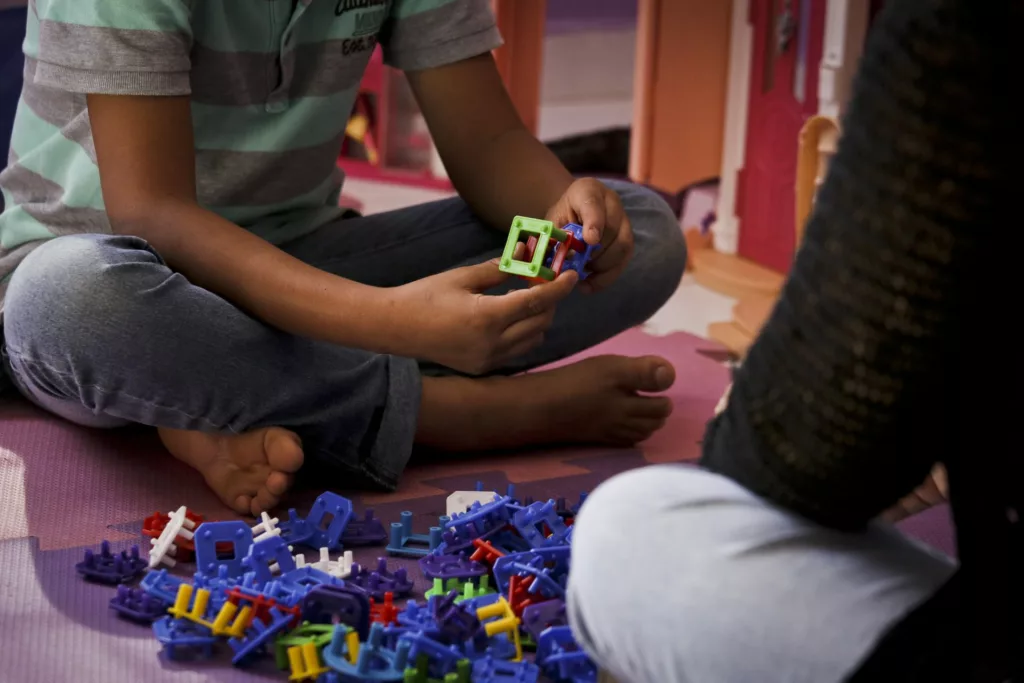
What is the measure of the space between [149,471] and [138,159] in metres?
0.28

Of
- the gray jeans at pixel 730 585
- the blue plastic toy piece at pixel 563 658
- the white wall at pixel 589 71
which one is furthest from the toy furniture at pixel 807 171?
the white wall at pixel 589 71

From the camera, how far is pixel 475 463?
1.08 m

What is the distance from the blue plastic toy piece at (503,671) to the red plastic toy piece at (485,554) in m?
0.13

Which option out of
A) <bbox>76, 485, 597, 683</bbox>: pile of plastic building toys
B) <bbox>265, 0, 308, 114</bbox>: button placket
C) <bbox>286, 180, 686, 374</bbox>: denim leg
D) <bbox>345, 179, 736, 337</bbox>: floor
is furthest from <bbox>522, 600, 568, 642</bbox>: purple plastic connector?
<bbox>345, 179, 736, 337</bbox>: floor

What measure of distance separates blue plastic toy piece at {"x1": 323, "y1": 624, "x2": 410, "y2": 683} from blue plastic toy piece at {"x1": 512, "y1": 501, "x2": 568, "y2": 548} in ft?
0.58

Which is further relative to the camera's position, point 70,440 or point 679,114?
point 679,114

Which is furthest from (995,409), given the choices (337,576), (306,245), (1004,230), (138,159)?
(306,245)

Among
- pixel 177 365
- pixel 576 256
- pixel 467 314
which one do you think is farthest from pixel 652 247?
pixel 177 365

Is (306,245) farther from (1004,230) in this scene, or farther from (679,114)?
(679,114)

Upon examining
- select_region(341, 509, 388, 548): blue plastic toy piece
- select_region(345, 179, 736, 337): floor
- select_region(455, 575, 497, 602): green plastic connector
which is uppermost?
select_region(455, 575, 497, 602): green plastic connector

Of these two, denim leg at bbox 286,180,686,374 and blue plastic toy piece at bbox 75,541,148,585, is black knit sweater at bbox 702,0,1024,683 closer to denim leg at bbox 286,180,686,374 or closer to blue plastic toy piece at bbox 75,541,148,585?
blue plastic toy piece at bbox 75,541,148,585

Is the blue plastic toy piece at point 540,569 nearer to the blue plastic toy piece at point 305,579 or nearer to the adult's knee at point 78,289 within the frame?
the blue plastic toy piece at point 305,579

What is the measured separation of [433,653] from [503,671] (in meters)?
0.04

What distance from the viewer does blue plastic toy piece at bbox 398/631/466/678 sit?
2.27 feet
